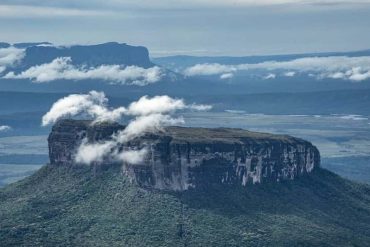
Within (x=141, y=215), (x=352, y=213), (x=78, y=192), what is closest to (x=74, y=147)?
(x=78, y=192)

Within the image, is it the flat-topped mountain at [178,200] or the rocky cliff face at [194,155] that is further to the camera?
the rocky cliff face at [194,155]

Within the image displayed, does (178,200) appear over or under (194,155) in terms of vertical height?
under

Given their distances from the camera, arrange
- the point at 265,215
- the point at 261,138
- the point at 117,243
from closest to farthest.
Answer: the point at 117,243 < the point at 265,215 < the point at 261,138

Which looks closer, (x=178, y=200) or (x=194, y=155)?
(x=178, y=200)

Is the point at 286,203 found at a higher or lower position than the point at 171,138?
lower

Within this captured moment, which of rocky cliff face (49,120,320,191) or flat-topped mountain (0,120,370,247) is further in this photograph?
rocky cliff face (49,120,320,191)

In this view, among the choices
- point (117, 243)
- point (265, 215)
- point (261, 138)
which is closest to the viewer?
point (117, 243)

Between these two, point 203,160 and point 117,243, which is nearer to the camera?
point 117,243

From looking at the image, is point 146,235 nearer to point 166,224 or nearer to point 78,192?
point 166,224
